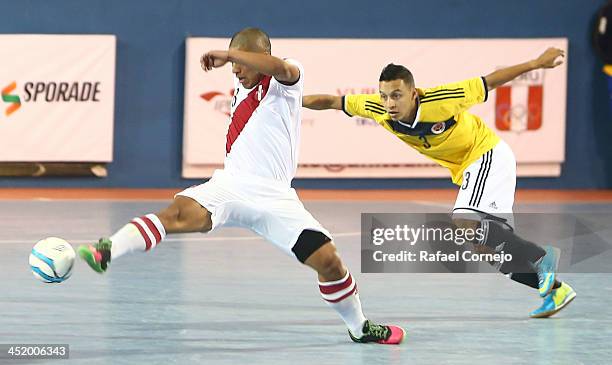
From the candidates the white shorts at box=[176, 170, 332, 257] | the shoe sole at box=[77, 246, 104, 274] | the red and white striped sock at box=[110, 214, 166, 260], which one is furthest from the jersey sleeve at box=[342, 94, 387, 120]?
the shoe sole at box=[77, 246, 104, 274]

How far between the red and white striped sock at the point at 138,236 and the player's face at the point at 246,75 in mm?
1099

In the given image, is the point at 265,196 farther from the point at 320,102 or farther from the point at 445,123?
the point at 445,123

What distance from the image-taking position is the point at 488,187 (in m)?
9.05

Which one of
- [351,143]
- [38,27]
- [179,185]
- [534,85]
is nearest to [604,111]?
[534,85]

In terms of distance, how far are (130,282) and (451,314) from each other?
2.82 meters

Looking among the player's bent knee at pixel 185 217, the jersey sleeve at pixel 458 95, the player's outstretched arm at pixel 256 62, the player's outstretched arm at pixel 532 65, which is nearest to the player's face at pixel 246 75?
the player's outstretched arm at pixel 256 62

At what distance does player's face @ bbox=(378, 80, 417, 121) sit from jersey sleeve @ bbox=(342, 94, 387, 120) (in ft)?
1.26

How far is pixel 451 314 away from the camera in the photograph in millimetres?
9039

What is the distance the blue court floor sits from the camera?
754 cm

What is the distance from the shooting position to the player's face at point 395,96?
8719 mm

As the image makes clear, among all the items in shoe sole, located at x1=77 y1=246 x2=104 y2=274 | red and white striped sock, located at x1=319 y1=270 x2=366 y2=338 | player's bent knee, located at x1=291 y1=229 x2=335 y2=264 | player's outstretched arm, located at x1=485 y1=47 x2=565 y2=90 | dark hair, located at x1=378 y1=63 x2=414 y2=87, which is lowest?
red and white striped sock, located at x1=319 y1=270 x2=366 y2=338

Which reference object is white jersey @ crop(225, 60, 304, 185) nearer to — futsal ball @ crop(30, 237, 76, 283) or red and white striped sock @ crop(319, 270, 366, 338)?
red and white striped sock @ crop(319, 270, 366, 338)

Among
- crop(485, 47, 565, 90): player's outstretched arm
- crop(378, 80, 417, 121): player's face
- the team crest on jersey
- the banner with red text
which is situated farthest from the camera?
the banner with red text

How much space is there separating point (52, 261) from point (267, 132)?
1.67m
